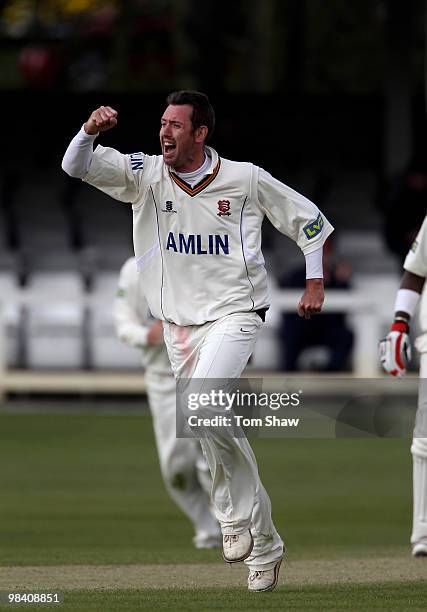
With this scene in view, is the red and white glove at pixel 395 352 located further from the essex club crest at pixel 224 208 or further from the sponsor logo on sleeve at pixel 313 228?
the essex club crest at pixel 224 208

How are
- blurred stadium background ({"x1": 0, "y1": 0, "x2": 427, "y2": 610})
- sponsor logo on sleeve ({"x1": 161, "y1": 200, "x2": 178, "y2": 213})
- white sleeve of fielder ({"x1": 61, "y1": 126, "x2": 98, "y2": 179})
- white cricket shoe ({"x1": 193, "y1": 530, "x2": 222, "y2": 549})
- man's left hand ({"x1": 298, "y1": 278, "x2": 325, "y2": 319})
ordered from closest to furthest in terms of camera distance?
white sleeve of fielder ({"x1": 61, "y1": 126, "x2": 98, "y2": 179})
man's left hand ({"x1": 298, "y1": 278, "x2": 325, "y2": 319})
sponsor logo on sleeve ({"x1": 161, "y1": 200, "x2": 178, "y2": 213})
white cricket shoe ({"x1": 193, "y1": 530, "x2": 222, "y2": 549})
blurred stadium background ({"x1": 0, "y1": 0, "x2": 427, "y2": 610})

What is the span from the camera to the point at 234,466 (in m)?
7.87

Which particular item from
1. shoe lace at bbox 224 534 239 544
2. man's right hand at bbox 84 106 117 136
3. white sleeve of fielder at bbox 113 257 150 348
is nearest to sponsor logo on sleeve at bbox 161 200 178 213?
man's right hand at bbox 84 106 117 136

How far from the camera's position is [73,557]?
9719mm

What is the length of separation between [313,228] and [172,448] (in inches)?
119

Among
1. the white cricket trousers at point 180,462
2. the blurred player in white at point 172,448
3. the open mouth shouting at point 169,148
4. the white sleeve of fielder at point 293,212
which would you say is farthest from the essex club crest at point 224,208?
the white cricket trousers at point 180,462

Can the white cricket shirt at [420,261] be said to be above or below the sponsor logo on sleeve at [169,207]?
below

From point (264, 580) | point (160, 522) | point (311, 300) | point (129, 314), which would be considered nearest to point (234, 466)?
point (264, 580)

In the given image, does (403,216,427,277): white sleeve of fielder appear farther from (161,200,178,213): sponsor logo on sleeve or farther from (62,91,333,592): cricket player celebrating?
(161,200,178,213): sponsor logo on sleeve

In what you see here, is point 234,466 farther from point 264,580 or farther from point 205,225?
point 205,225

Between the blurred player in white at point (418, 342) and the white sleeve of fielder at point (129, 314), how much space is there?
2.11m

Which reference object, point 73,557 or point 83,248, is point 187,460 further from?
point 83,248

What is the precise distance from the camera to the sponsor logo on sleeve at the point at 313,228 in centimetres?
816

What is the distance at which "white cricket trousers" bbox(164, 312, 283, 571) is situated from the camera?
7836 millimetres
